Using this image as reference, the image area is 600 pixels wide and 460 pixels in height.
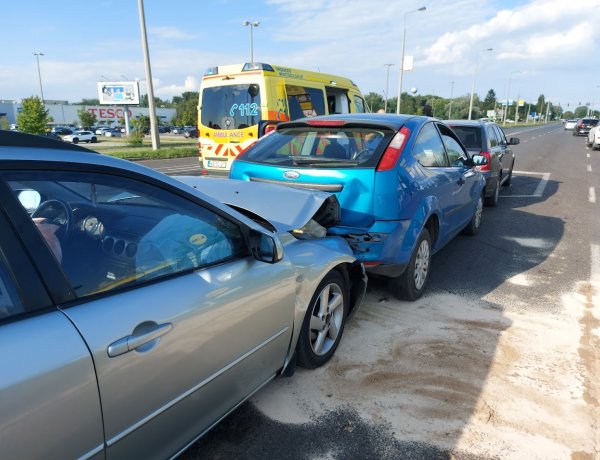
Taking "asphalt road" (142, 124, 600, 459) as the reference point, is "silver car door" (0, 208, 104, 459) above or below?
above

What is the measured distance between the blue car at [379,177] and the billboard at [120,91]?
5459cm

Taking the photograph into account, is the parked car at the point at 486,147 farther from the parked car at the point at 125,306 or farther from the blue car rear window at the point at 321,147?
the parked car at the point at 125,306

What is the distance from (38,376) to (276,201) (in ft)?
6.87

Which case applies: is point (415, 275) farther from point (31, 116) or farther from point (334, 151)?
point (31, 116)

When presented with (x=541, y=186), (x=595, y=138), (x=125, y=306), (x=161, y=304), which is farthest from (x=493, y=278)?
(x=595, y=138)

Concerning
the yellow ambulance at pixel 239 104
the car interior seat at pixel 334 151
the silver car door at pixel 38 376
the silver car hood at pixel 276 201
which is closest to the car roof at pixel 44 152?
the silver car door at pixel 38 376

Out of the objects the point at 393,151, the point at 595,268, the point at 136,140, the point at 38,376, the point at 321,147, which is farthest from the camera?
the point at 136,140

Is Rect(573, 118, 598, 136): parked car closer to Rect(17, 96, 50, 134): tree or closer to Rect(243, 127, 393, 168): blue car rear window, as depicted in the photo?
Rect(243, 127, 393, 168): blue car rear window

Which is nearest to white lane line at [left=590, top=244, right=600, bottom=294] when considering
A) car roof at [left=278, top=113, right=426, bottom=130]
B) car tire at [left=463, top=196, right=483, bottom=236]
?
car tire at [left=463, top=196, right=483, bottom=236]

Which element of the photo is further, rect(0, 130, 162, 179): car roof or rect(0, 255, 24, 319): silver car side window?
rect(0, 130, 162, 179): car roof

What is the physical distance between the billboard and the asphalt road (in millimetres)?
50483

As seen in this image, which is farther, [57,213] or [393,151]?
[393,151]

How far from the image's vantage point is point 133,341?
1.64 meters

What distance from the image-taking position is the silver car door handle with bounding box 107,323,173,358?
157 centimetres
